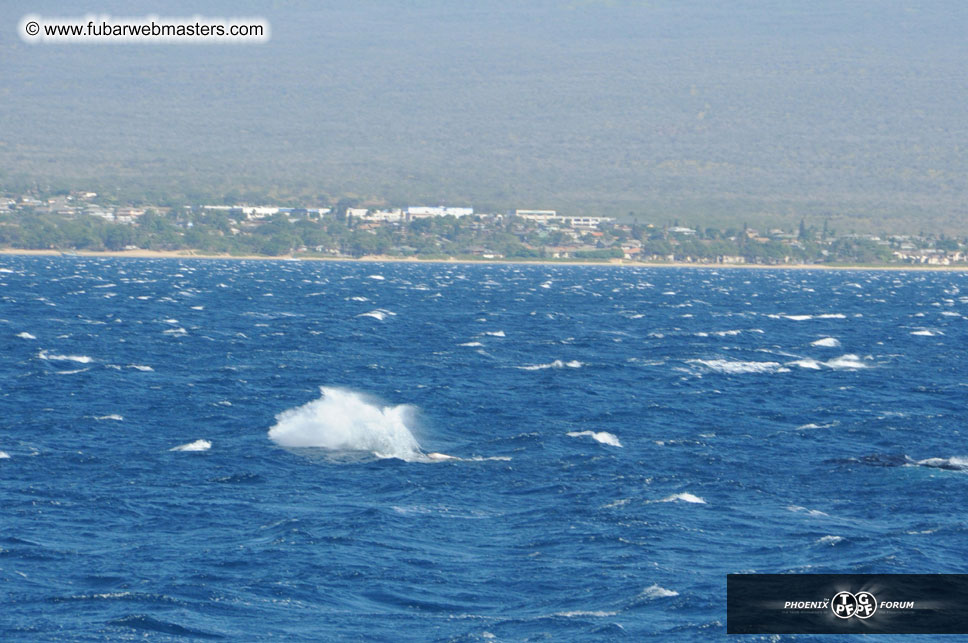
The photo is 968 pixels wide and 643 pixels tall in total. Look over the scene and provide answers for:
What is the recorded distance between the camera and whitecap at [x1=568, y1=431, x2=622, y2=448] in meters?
42.3

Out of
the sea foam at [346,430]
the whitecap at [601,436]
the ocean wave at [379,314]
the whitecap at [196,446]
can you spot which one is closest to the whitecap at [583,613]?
the sea foam at [346,430]

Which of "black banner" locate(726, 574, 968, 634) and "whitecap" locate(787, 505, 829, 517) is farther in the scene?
"whitecap" locate(787, 505, 829, 517)

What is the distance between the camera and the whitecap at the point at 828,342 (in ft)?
267

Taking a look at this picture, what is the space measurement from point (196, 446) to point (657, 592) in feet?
61.0

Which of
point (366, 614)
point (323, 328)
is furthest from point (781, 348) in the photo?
point (366, 614)

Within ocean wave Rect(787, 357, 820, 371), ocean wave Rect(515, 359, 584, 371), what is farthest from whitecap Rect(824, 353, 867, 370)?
ocean wave Rect(515, 359, 584, 371)

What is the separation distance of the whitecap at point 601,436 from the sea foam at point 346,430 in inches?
225

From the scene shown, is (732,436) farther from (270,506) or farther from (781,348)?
(781,348)

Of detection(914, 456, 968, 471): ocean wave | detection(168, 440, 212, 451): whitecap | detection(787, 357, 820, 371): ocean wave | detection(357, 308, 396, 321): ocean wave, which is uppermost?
detection(914, 456, 968, 471): ocean wave

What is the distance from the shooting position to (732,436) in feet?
145

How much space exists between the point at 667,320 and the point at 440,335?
2531 centimetres

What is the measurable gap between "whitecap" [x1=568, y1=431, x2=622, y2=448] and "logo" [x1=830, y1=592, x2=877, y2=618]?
1616 cm

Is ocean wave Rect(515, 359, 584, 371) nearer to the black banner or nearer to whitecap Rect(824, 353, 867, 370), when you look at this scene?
whitecap Rect(824, 353, 867, 370)

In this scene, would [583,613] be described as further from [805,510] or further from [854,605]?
[805,510]
